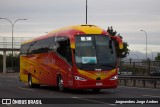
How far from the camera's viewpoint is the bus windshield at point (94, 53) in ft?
75.2

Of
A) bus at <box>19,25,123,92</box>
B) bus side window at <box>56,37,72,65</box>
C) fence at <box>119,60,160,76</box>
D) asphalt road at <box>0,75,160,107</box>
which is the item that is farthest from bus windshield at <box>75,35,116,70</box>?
fence at <box>119,60,160,76</box>

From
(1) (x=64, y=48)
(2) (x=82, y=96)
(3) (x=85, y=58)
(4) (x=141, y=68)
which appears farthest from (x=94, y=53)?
(4) (x=141, y=68)

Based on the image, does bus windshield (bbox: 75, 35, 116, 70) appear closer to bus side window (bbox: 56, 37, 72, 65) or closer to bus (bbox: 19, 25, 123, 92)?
bus (bbox: 19, 25, 123, 92)

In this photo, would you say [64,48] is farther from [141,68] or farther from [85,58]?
[141,68]

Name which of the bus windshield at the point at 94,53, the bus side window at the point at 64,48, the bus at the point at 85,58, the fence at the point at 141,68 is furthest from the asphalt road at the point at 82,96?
the fence at the point at 141,68

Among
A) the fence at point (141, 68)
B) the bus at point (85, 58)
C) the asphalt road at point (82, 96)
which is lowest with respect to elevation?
the asphalt road at point (82, 96)

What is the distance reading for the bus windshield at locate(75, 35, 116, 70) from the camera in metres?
22.9

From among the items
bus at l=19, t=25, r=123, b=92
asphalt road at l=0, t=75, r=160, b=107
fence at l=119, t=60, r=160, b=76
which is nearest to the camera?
asphalt road at l=0, t=75, r=160, b=107

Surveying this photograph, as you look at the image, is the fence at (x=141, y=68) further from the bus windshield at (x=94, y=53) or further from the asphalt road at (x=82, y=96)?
the bus windshield at (x=94, y=53)

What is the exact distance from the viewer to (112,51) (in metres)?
23.4

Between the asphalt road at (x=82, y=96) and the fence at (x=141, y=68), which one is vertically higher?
the fence at (x=141, y=68)

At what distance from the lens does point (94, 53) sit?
75.7 ft

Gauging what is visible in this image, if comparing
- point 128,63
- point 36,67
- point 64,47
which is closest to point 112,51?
point 64,47

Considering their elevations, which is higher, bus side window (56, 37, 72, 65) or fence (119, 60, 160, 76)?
bus side window (56, 37, 72, 65)
